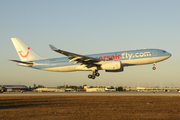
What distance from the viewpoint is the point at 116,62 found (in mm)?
37250

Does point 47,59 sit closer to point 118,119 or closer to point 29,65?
point 29,65

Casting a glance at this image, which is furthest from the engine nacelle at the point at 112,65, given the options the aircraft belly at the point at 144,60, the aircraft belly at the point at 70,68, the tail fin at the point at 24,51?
the tail fin at the point at 24,51

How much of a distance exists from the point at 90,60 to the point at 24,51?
1609 centimetres

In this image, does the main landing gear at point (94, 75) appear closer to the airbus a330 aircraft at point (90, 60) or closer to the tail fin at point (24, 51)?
the airbus a330 aircraft at point (90, 60)

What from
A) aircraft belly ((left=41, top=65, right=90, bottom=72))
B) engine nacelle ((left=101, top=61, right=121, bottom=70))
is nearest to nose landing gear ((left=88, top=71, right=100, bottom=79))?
aircraft belly ((left=41, top=65, right=90, bottom=72))

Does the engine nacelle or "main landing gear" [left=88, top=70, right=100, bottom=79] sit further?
"main landing gear" [left=88, top=70, right=100, bottom=79]

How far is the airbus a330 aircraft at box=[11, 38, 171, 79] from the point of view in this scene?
123 ft

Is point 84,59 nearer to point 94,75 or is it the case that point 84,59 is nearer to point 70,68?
point 94,75

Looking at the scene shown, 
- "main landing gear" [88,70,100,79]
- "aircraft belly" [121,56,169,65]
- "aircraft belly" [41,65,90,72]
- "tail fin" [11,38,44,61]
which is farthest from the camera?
"tail fin" [11,38,44,61]

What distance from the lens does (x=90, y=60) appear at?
127 ft

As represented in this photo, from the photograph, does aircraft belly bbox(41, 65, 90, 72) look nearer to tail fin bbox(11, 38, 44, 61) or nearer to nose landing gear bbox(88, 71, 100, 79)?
nose landing gear bbox(88, 71, 100, 79)

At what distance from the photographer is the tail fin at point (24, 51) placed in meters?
45.4

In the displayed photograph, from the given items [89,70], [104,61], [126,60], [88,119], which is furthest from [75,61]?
[88,119]

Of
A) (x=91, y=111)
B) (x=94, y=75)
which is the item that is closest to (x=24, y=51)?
(x=94, y=75)
